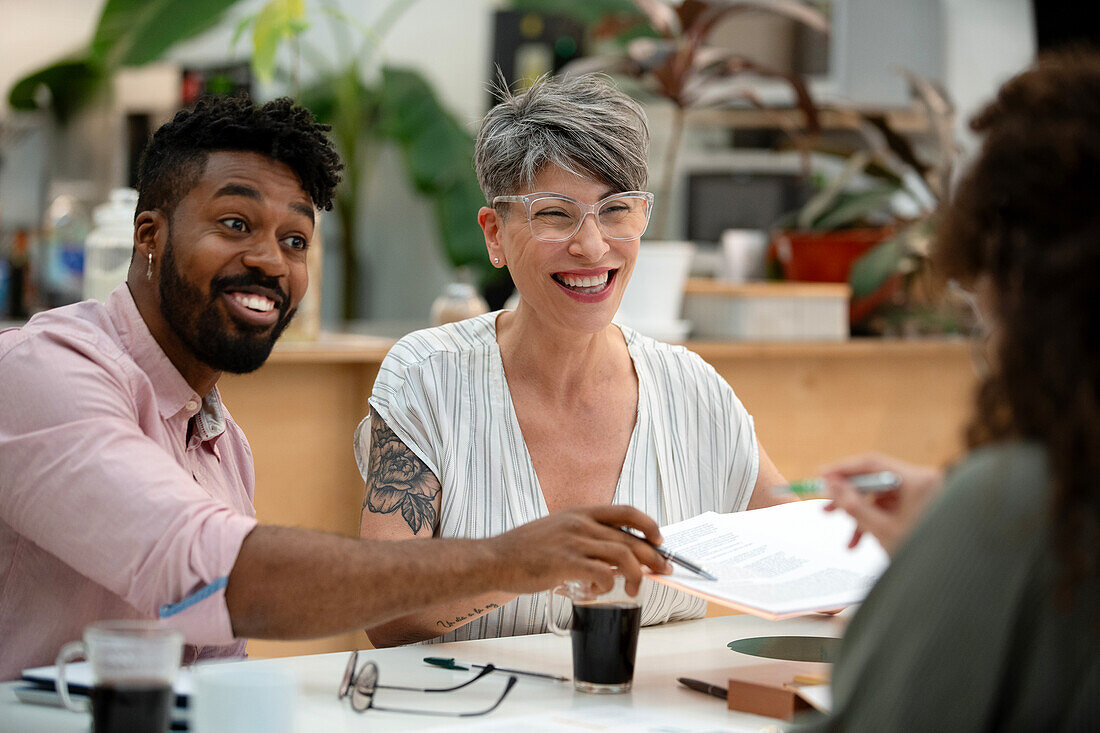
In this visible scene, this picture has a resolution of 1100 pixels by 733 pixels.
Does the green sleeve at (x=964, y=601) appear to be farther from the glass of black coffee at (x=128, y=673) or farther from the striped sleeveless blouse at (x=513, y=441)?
the striped sleeveless blouse at (x=513, y=441)

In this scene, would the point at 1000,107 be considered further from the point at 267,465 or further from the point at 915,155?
the point at 915,155

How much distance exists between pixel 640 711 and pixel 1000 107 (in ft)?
2.30

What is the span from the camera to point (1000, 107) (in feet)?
2.52

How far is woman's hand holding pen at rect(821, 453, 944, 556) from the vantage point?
3.18 feet

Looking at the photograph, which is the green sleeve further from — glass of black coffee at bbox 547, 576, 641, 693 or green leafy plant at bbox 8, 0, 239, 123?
green leafy plant at bbox 8, 0, 239, 123

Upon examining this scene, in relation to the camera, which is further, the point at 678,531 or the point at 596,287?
the point at 596,287

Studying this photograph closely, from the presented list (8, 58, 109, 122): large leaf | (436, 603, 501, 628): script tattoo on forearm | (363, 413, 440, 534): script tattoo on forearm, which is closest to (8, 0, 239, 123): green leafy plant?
(8, 58, 109, 122): large leaf

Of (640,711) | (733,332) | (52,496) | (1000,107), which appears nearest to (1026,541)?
(1000,107)

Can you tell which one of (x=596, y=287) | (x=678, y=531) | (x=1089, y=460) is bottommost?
(x=678, y=531)

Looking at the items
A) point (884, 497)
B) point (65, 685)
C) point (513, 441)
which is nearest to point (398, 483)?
point (513, 441)

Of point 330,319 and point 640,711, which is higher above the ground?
point 330,319

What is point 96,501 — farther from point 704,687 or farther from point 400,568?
point 704,687

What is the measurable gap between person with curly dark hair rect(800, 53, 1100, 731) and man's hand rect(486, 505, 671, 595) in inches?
19.6

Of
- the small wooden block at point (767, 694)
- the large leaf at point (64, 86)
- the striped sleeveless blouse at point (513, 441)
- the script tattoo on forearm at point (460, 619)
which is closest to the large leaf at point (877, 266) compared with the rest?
the striped sleeveless blouse at point (513, 441)
